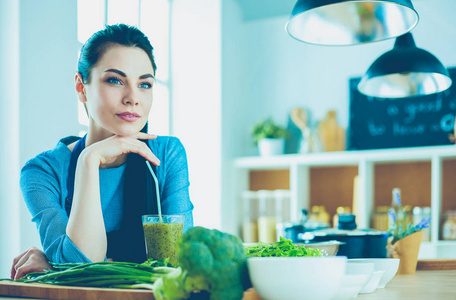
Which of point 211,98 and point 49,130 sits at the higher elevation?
point 211,98

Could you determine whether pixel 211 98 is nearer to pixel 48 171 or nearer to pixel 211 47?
pixel 211 47

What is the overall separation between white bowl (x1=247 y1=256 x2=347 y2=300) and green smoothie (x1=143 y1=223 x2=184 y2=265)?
1.32ft

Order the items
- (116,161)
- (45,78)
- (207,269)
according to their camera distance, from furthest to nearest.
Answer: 1. (45,78)
2. (116,161)
3. (207,269)

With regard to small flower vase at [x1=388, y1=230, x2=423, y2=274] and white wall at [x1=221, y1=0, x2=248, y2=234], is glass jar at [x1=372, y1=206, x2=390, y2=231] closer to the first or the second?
white wall at [x1=221, y1=0, x2=248, y2=234]

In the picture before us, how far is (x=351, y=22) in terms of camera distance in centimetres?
179

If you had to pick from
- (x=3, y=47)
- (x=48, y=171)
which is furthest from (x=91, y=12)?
(x=48, y=171)

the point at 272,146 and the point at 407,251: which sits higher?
the point at 272,146

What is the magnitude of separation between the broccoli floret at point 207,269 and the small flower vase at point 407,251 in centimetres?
104

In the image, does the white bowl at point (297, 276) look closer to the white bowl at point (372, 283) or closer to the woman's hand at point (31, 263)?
the white bowl at point (372, 283)

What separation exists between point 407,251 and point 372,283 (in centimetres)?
74

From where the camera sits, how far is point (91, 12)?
322cm

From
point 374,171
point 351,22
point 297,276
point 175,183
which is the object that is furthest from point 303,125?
point 297,276

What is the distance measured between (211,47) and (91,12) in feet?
4.53

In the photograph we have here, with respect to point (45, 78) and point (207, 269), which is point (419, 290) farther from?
point (45, 78)
